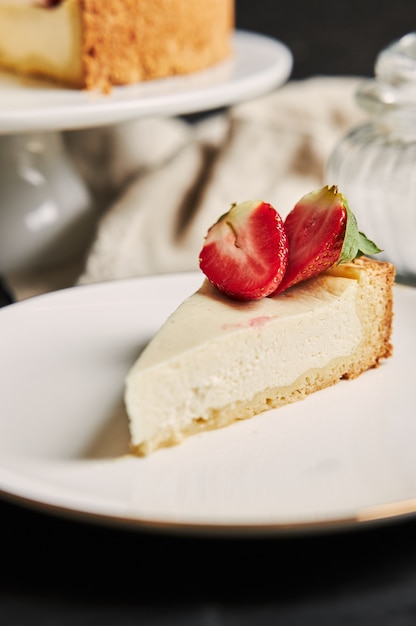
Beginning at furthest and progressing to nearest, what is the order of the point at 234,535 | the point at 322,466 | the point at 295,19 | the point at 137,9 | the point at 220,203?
the point at 295,19
the point at 220,203
the point at 137,9
the point at 322,466
the point at 234,535

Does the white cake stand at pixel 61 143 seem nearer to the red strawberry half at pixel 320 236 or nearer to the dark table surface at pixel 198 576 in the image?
the red strawberry half at pixel 320 236

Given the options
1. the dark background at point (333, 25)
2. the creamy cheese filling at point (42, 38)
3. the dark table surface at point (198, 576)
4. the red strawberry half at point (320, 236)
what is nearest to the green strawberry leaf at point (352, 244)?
the red strawberry half at point (320, 236)

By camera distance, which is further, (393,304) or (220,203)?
(220,203)

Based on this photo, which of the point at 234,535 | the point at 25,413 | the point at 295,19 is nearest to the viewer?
the point at 234,535

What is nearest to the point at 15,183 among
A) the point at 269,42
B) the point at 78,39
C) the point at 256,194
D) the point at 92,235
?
the point at 92,235

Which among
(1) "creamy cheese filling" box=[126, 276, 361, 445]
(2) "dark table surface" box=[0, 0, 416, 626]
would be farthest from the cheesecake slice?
(2) "dark table surface" box=[0, 0, 416, 626]

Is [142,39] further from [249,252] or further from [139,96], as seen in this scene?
[249,252]

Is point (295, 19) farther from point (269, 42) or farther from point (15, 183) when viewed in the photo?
point (15, 183)

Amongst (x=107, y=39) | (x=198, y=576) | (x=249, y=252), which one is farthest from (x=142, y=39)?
(x=198, y=576)
